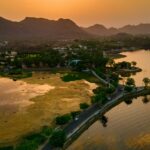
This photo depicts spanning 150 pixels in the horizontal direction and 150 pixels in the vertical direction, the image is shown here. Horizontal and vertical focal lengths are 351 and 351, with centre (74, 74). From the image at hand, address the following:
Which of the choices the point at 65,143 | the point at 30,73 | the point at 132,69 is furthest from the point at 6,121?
the point at 132,69

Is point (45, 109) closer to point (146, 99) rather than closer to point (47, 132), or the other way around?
point (47, 132)

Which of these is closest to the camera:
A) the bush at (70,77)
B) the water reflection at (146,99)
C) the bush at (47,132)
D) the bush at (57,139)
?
the bush at (57,139)

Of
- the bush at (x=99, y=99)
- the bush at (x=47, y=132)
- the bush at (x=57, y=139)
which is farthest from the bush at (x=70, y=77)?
the bush at (x=57, y=139)

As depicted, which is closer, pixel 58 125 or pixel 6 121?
pixel 58 125

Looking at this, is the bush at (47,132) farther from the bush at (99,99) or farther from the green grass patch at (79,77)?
the green grass patch at (79,77)

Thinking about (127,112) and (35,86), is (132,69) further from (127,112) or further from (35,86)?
(127,112)

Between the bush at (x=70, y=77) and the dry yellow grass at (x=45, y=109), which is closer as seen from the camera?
the dry yellow grass at (x=45, y=109)

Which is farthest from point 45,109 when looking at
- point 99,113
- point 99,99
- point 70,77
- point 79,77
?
point 79,77
